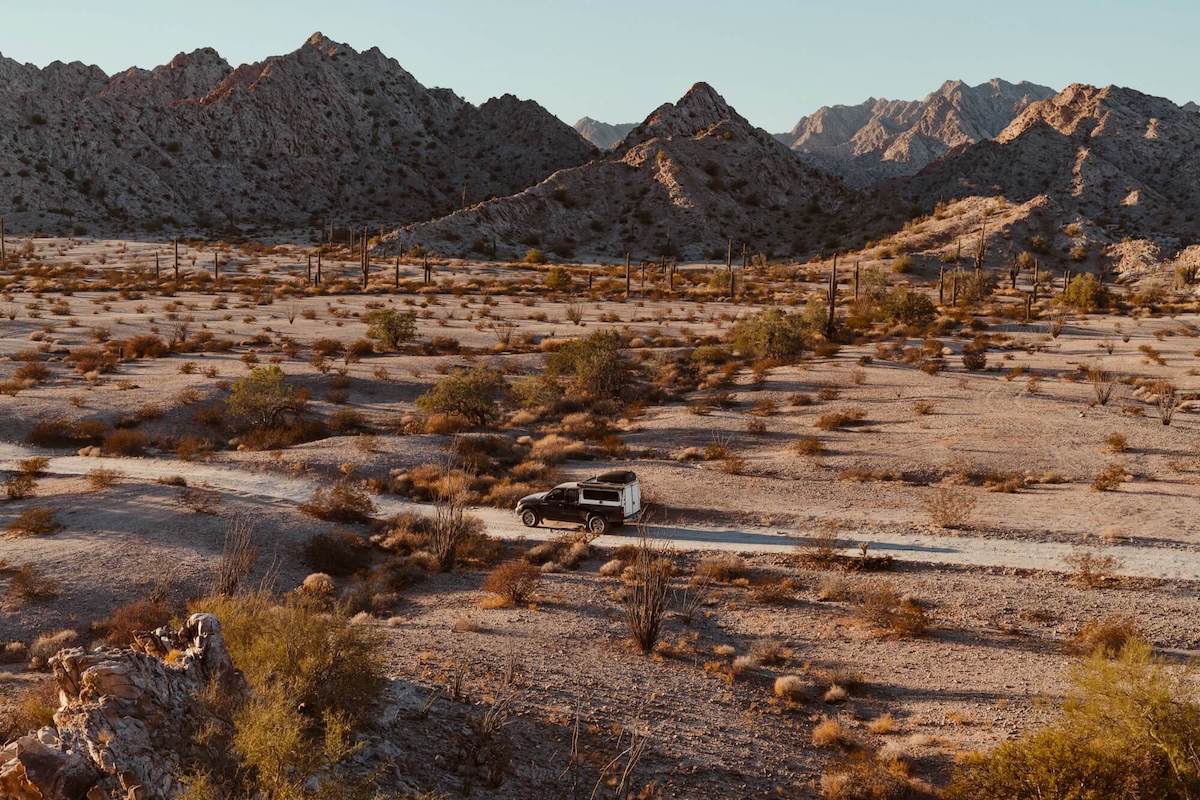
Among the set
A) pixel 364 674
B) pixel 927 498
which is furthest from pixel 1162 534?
pixel 364 674

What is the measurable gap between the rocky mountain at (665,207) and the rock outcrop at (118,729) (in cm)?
8568

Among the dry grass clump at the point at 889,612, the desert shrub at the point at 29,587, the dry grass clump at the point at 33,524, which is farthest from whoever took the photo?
the dry grass clump at the point at 33,524

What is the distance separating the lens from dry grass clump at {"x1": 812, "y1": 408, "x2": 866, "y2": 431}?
1216 inches

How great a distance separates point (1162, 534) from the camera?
795 inches

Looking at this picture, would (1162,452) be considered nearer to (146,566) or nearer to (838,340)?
(838,340)

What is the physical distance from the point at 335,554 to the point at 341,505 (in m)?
3.01

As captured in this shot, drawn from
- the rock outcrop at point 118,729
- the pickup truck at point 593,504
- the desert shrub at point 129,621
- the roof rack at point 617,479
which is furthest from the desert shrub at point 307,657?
the roof rack at point 617,479

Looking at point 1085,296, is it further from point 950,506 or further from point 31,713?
point 31,713

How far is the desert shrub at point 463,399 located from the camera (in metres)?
32.0

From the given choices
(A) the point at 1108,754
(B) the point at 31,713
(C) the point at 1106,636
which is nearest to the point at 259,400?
(B) the point at 31,713

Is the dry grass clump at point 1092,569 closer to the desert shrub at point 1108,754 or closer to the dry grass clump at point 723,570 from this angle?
the dry grass clump at point 723,570

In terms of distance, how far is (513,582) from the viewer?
57.9 ft

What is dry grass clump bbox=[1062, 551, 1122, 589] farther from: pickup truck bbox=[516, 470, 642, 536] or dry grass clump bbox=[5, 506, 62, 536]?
dry grass clump bbox=[5, 506, 62, 536]

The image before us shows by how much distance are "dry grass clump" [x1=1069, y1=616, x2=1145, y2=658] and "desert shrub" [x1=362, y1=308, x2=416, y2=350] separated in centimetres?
3534
